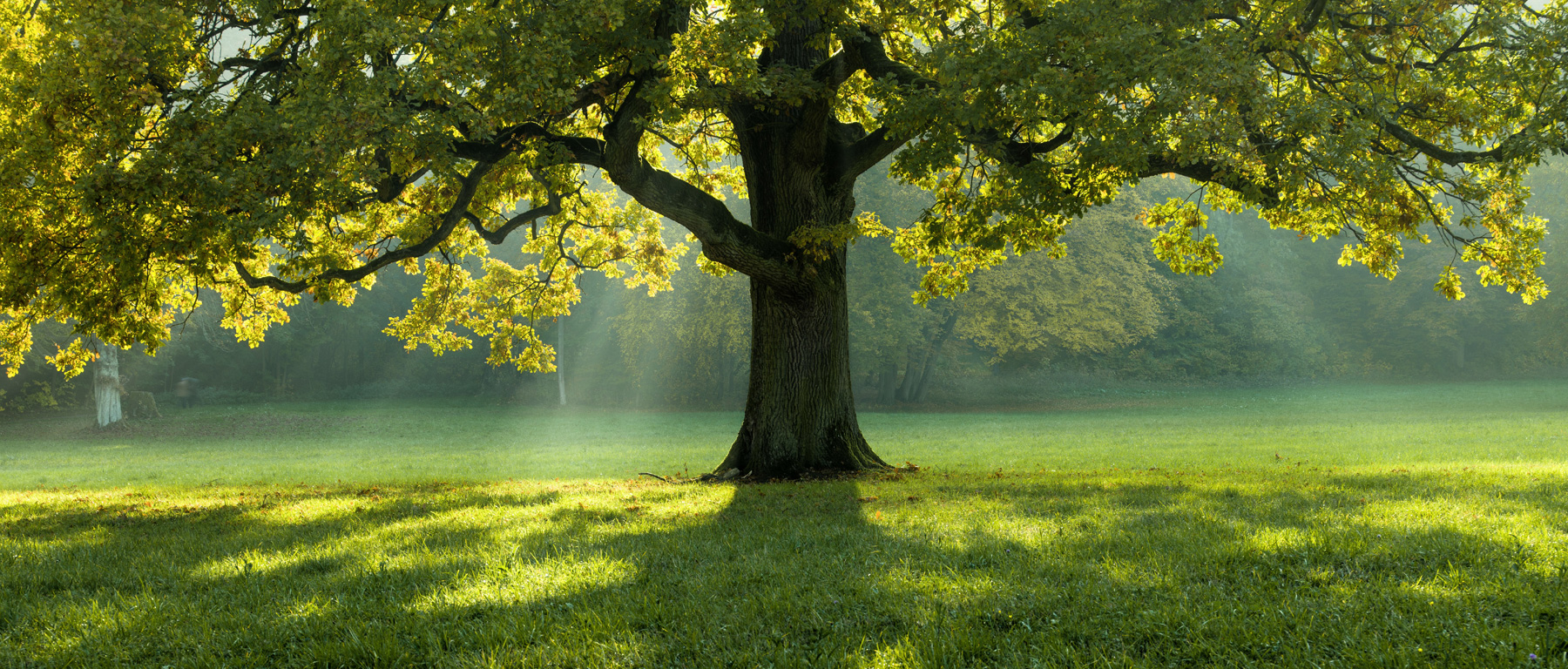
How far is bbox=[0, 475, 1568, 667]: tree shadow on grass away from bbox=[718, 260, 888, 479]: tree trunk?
492 cm

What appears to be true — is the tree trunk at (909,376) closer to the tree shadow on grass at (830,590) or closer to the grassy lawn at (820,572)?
the grassy lawn at (820,572)

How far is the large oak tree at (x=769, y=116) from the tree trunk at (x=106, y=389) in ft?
77.2

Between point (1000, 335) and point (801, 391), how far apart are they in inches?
1024

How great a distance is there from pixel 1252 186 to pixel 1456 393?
3988 centimetres

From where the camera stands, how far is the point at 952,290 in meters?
15.7

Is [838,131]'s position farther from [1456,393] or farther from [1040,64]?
[1456,393]

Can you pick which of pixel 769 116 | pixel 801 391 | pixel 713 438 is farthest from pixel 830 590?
pixel 713 438

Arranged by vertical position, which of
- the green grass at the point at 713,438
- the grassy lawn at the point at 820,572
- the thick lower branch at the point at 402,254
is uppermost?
the thick lower branch at the point at 402,254

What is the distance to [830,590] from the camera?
5.04 m

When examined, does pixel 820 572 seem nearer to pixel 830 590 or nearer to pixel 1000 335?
pixel 830 590

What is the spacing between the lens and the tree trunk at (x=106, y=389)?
3234cm

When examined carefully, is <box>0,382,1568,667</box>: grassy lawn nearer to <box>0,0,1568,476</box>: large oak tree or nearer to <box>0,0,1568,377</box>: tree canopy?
<box>0,0,1568,476</box>: large oak tree

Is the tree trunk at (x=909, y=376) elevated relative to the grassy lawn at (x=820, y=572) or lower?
elevated

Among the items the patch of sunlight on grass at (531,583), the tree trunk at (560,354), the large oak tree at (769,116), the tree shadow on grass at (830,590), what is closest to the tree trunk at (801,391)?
the large oak tree at (769,116)
